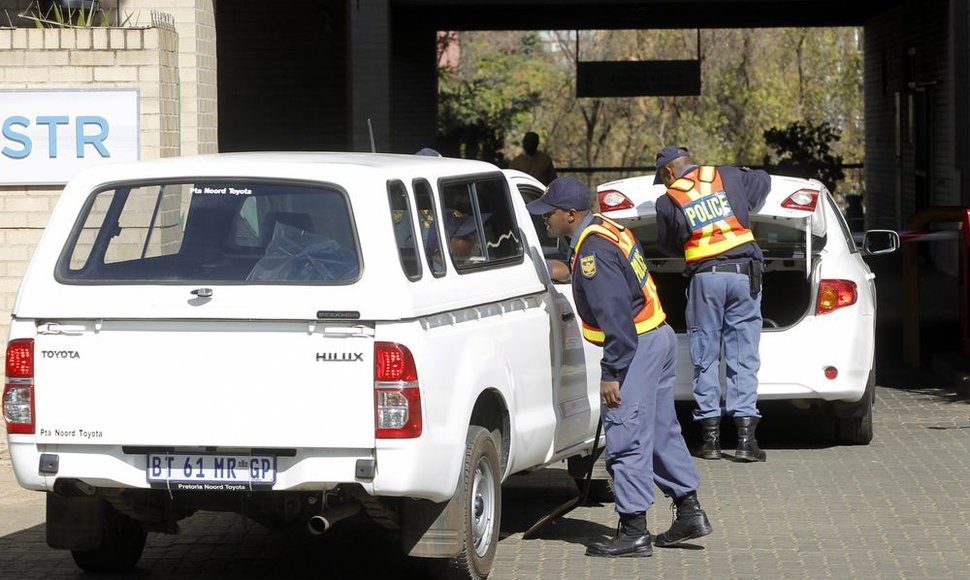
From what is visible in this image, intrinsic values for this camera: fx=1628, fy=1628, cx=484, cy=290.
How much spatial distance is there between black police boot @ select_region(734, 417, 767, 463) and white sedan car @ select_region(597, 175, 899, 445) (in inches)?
10.6

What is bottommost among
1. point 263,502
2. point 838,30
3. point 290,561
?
point 290,561

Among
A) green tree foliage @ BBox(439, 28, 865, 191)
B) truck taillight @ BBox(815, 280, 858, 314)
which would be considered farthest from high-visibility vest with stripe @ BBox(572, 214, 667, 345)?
green tree foliage @ BBox(439, 28, 865, 191)

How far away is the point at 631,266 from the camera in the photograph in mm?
7262

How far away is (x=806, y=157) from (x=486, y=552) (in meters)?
20.3

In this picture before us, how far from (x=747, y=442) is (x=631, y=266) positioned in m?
2.85

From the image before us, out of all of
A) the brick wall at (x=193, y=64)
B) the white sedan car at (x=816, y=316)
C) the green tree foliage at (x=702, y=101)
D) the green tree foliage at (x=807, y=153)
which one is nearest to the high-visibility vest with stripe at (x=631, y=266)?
the white sedan car at (x=816, y=316)

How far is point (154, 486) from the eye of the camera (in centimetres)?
626

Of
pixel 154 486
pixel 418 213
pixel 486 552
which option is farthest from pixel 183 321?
pixel 486 552

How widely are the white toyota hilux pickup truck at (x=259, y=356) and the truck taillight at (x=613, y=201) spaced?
318 centimetres

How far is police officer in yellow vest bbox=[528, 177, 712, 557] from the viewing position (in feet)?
23.5

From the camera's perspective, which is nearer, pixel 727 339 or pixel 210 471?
pixel 210 471

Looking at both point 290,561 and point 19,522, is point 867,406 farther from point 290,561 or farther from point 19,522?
point 19,522

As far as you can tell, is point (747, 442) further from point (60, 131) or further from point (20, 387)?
point (60, 131)

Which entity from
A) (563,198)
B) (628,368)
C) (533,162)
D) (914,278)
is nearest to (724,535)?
(628,368)
